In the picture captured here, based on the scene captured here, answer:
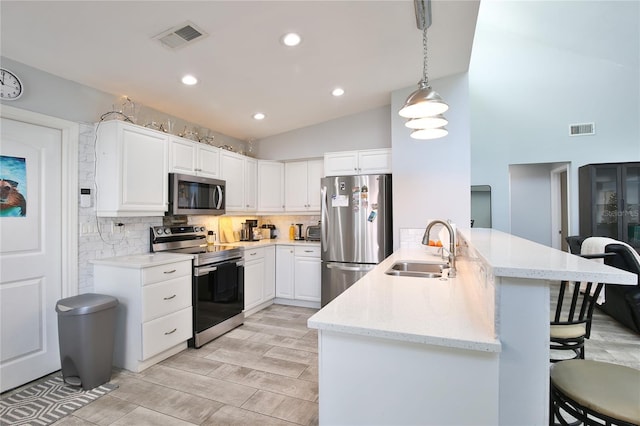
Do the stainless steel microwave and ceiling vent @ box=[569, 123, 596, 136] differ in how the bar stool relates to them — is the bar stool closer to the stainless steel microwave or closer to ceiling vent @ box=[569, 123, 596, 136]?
the stainless steel microwave

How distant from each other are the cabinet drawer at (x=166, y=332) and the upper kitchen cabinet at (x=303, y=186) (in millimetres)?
2156

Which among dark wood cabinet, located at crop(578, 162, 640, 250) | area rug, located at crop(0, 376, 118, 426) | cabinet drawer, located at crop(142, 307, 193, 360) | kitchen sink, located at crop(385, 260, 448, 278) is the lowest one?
area rug, located at crop(0, 376, 118, 426)

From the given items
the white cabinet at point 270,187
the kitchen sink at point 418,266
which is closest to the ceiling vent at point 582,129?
the kitchen sink at point 418,266

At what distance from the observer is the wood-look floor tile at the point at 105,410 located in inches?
76.7

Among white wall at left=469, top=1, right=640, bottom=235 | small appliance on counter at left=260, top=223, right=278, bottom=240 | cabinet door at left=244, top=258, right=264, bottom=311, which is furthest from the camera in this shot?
white wall at left=469, top=1, right=640, bottom=235

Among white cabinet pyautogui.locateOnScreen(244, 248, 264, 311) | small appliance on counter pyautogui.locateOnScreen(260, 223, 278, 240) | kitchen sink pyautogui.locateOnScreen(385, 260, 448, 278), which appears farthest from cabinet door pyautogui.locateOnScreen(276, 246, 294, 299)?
kitchen sink pyautogui.locateOnScreen(385, 260, 448, 278)

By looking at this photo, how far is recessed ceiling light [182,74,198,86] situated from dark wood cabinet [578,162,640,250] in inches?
226

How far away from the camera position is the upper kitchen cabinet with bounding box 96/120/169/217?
2643 millimetres

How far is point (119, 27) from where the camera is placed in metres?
2.06

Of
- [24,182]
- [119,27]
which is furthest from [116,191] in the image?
[119,27]

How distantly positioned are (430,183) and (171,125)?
2915mm

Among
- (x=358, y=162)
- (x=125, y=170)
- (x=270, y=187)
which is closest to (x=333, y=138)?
(x=358, y=162)

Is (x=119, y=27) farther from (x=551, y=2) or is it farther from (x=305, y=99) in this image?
(x=551, y=2)

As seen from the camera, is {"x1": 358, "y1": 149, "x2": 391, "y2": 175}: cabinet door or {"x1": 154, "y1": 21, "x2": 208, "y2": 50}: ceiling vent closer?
{"x1": 154, "y1": 21, "x2": 208, "y2": 50}: ceiling vent
